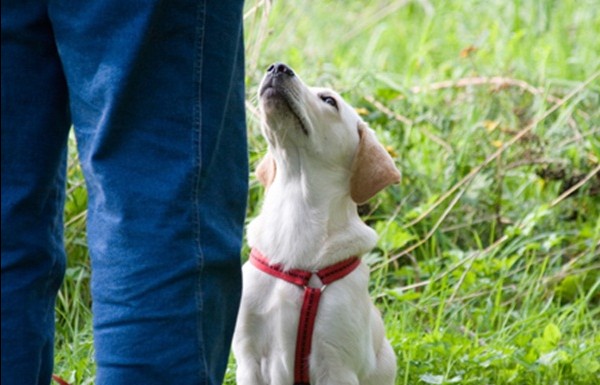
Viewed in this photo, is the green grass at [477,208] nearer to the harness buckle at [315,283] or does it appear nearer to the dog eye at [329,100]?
the dog eye at [329,100]

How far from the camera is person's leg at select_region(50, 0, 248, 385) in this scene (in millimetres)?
2119

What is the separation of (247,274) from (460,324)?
4.36 ft

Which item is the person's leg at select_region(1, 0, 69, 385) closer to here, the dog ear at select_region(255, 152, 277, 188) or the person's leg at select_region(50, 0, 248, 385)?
the person's leg at select_region(50, 0, 248, 385)

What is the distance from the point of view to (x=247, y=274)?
3541mm

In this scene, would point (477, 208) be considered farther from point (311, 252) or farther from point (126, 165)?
point (126, 165)

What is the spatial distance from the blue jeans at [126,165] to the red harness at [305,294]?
1.21 metres

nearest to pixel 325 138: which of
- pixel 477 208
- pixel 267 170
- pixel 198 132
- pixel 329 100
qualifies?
pixel 329 100

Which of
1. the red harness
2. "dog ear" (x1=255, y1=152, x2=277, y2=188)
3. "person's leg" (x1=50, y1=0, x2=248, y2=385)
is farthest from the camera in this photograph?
"dog ear" (x1=255, y1=152, x2=277, y2=188)

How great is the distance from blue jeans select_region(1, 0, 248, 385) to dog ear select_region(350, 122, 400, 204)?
4.58 feet

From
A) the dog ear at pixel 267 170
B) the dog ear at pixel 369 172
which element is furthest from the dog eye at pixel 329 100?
the dog ear at pixel 267 170

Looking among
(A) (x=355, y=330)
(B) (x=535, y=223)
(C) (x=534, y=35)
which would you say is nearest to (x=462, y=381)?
(A) (x=355, y=330)

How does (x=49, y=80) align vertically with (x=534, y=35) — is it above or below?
above

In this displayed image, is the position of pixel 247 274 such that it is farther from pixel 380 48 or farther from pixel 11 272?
pixel 380 48

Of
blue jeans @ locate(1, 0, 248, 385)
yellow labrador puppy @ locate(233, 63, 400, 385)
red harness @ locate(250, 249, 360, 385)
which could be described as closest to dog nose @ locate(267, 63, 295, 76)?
yellow labrador puppy @ locate(233, 63, 400, 385)
